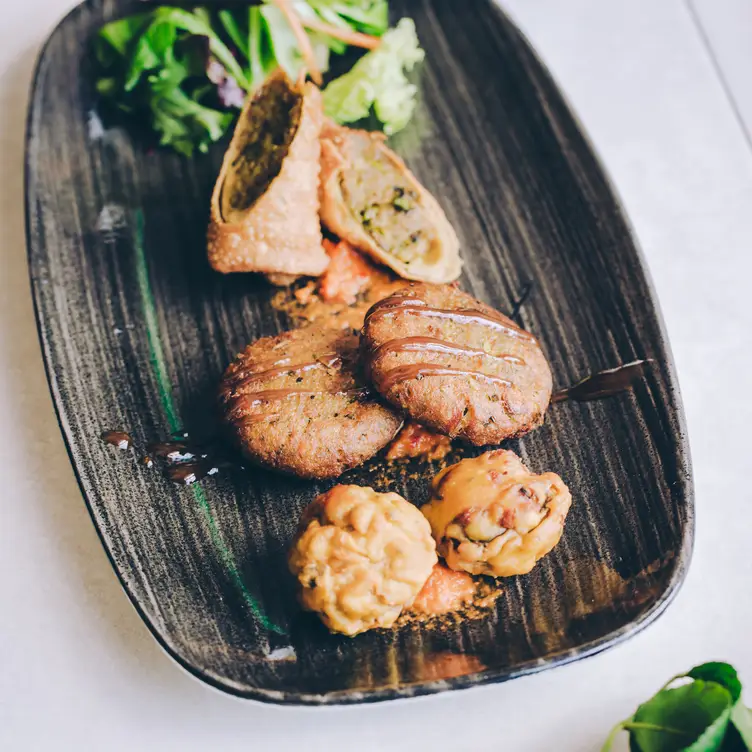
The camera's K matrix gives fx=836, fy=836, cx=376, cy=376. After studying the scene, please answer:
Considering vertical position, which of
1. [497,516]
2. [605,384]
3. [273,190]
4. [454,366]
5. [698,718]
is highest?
[273,190]

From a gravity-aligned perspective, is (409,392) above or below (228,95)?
below

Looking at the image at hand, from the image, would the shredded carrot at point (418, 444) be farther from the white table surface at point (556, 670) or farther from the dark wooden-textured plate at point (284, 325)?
the white table surface at point (556, 670)

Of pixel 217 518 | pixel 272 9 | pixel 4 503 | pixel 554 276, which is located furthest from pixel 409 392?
pixel 272 9

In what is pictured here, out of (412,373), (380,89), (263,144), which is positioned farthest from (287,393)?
(380,89)

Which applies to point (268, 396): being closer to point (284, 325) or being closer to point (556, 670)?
point (284, 325)

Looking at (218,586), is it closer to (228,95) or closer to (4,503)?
(4,503)

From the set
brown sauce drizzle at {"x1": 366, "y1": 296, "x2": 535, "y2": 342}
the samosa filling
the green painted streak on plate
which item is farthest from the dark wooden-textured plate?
brown sauce drizzle at {"x1": 366, "y1": 296, "x2": 535, "y2": 342}
